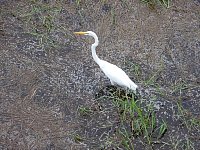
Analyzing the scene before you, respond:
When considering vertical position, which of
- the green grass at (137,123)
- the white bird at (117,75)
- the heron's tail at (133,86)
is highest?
the white bird at (117,75)

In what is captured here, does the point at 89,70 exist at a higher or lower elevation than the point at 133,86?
lower

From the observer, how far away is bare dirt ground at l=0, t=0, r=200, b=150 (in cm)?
505

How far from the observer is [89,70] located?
582 centimetres

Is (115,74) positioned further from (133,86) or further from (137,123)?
(137,123)

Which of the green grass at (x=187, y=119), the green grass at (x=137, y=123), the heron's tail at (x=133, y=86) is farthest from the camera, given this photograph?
the heron's tail at (x=133, y=86)

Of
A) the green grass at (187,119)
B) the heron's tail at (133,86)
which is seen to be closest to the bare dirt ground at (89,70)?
the green grass at (187,119)

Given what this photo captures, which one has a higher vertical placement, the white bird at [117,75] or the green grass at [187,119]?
the white bird at [117,75]

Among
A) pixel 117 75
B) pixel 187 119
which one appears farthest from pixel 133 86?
pixel 187 119

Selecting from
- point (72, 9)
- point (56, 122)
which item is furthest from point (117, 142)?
point (72, 9)

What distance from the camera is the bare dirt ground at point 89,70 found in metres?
5.05

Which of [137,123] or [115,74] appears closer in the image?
[137,123]

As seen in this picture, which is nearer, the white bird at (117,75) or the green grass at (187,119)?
the green grass at (187,119)

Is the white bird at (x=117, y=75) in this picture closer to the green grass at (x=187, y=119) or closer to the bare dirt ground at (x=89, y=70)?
the bare dirt ground at (x=89, y=70)

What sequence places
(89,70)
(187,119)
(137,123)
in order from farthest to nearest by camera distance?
(89,70) < (187,119) < (137,123)
